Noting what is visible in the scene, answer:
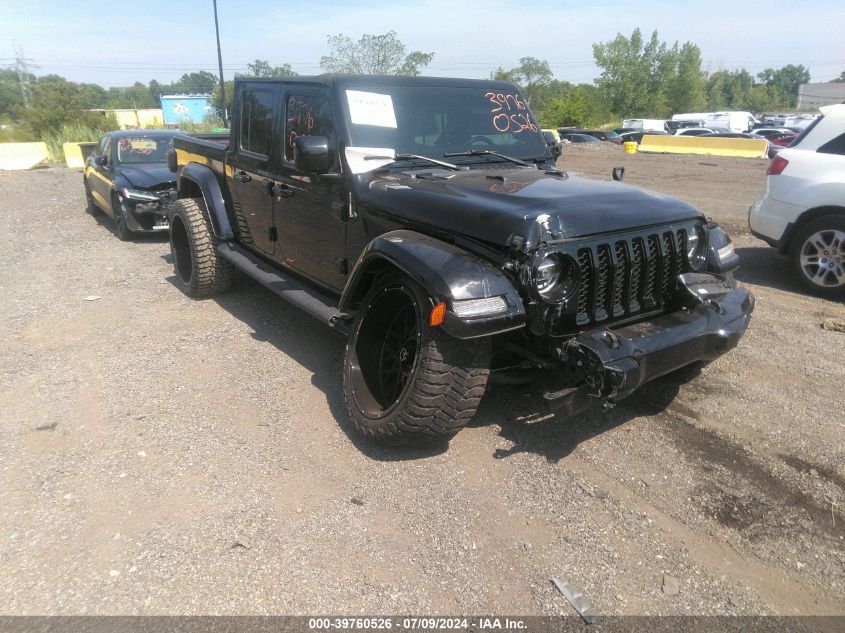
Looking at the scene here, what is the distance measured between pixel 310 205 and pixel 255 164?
997mm

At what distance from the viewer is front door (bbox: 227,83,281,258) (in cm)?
476

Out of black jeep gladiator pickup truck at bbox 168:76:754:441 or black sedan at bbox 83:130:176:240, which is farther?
black sedan at bbox 83:130:176:240

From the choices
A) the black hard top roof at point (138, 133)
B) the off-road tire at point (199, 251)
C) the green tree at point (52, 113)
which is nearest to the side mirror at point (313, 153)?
the off-road tire at point (199, 251)

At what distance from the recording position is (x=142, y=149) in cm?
997

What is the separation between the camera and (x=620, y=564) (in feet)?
8.55

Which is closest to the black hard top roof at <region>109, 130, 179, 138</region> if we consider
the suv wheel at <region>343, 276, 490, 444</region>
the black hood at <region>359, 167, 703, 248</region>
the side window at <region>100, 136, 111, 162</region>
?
the side window at <region>100, 136, 111, 162</region>

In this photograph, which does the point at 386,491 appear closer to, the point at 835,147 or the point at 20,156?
the point at 835,147

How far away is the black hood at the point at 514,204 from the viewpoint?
2.96 m

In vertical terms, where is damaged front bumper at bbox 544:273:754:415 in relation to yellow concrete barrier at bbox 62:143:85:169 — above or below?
above

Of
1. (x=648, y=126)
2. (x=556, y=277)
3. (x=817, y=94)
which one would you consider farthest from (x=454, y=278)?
(x=817, y=94)

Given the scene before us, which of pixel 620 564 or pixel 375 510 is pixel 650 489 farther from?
pixel 375 510

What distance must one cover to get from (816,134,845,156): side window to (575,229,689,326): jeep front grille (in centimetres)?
356

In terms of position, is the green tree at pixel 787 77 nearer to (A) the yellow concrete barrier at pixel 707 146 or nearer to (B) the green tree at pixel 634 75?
(B) the green tree at pixel 634 75

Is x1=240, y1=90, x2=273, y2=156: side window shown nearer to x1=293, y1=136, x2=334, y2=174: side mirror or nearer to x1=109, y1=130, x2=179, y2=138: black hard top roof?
x1=293, y1=136, x2=334, y2=174: side mirror
